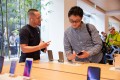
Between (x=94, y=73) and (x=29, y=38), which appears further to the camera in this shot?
(x=29, y=38)

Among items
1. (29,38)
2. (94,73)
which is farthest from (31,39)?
(94,73)

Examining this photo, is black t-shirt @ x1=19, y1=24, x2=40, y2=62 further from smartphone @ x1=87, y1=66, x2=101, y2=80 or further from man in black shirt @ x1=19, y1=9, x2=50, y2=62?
smartphone @ x1=87, y1=66, x2=101, y2=80

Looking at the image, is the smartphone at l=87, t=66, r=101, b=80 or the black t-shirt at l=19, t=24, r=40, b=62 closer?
the smartphone at l=87, t=66, r=101, b=80

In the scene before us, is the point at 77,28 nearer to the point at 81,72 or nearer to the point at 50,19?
the point at 81,72

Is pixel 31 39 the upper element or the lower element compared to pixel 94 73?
upper

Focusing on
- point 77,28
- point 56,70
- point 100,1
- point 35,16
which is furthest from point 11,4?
point 100,1

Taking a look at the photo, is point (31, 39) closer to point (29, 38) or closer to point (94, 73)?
point (29, 38)

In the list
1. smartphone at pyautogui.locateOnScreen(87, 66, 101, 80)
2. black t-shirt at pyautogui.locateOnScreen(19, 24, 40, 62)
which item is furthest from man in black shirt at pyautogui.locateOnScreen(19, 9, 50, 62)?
smartphone at pyautogui.locateOnScreen(87, 66, 101, 80)

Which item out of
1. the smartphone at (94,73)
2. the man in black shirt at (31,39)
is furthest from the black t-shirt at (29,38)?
the smartphone at (94,73)

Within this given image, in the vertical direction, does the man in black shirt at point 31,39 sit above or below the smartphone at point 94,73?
above

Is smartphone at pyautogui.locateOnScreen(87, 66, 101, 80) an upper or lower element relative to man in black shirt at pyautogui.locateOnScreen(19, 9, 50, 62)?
lower

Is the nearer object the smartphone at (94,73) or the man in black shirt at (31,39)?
the smartphone at (94,73)

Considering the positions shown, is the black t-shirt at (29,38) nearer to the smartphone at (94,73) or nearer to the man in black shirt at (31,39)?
the man in black shirt at (31,39)

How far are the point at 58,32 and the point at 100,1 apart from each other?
380 centimetres
